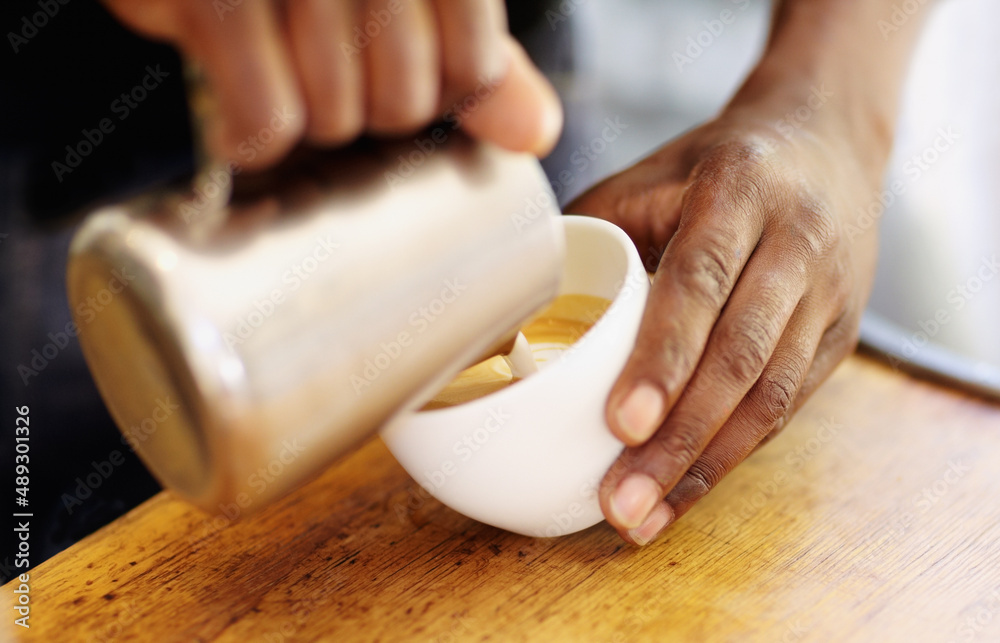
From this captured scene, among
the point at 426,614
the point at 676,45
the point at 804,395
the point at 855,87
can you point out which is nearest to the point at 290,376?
the point at 426,614

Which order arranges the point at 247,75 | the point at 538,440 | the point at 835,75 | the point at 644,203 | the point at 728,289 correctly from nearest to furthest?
the point at 247,75, the point at 538,440, the point at 728,289, the point at 644,203, the point at 835,75

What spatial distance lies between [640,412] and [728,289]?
0.16 meters

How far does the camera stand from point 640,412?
570 millimetres

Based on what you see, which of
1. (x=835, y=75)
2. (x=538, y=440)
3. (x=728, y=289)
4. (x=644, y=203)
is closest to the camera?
(x=538, y=440)

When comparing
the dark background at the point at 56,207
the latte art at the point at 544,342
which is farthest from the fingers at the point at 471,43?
the dark background at the point at 56,207

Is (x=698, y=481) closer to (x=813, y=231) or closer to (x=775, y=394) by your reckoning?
(x=775, y=394)

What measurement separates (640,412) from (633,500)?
0.24ft

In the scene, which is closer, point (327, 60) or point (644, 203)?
point (327, 60)

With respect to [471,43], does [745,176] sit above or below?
below

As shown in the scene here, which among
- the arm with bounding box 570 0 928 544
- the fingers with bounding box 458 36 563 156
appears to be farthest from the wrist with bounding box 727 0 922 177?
the fingers with bounding box 458 36 563 156

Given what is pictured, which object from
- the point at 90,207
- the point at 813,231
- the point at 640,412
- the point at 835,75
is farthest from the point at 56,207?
the point at 835,75

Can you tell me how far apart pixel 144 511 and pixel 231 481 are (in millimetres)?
366

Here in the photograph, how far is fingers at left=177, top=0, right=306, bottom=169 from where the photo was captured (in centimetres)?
37

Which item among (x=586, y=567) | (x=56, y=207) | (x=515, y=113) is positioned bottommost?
(x=586, y=567)
